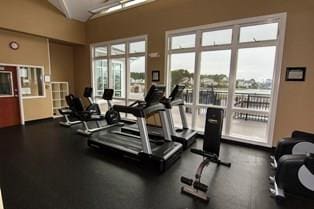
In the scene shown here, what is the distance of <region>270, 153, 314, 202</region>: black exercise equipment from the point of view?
2177 mm

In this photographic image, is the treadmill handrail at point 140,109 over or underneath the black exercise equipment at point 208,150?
over

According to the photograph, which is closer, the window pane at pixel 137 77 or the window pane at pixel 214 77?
the window pane at pixel 214 77

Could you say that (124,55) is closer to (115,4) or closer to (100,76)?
(115,4)

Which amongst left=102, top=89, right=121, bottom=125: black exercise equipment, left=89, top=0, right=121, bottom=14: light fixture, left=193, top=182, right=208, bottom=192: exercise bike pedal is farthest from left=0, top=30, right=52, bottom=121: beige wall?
left=193, top=182, right=208, bottom=192: exercise bike pedal

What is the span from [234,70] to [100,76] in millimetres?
5155

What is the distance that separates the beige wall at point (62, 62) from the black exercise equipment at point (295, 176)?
7656 mm

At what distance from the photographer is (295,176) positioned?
2.25m

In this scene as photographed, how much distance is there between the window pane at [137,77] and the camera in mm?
5854

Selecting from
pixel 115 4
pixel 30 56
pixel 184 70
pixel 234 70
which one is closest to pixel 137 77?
pixel 184 70

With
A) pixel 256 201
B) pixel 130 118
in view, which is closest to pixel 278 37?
pixel 256 201

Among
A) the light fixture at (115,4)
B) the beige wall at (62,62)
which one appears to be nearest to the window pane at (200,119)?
the light fixture at (115,4)

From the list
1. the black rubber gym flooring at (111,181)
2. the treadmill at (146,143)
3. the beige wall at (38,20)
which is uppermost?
the beige wall at (38,20)

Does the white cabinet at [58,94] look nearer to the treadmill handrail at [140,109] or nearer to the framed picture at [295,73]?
the treadmill handrail at [140,109]

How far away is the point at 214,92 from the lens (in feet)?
15.3
